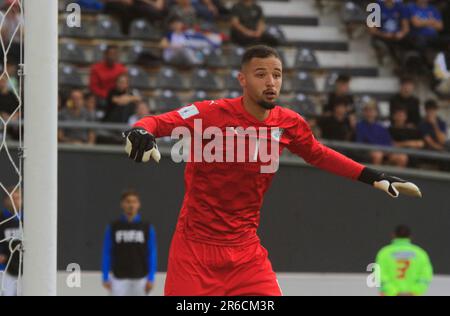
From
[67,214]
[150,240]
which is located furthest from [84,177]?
[150,240]

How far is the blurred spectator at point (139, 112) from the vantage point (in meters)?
11.9

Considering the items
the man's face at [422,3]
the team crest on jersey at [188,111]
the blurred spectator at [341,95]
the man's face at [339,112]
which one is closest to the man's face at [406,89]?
the blurred spectator at [341,95]

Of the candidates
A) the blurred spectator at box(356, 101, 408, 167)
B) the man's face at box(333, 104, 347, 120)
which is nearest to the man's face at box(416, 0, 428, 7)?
the blurred spectator at box(356, 101, 408, 167)

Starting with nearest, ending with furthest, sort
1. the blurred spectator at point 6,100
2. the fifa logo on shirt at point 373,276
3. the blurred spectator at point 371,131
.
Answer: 1. the blurred spectator at point 6,100
2. the fifa logo on shirt at point 373,276
3. the blurred spectator at point 371,131

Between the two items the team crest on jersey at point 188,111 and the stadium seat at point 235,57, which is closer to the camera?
the team crest on jersey at point 188,111

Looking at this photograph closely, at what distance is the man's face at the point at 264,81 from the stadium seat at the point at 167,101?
21.1ft

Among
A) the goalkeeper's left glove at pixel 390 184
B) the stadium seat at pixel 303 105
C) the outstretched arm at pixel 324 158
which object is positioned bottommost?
the goalkeeper's left glove at pixel 390 184

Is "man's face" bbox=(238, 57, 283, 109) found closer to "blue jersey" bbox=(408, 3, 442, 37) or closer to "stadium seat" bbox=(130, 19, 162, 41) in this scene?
"stadium seat" bbox=(130, 19, 162, 41)

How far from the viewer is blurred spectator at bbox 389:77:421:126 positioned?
1280 centimetres

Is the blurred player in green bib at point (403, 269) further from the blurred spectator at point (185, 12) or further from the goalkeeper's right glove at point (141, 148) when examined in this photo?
the goalkeeper's right glove at point (141, 148)

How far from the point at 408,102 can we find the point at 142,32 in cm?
316

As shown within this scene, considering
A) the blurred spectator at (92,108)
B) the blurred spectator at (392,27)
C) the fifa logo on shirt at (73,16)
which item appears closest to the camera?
the fifa logo on shirt at (73,16)

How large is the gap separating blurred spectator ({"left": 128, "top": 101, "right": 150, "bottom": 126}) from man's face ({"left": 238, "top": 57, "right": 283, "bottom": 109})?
19.2ft
